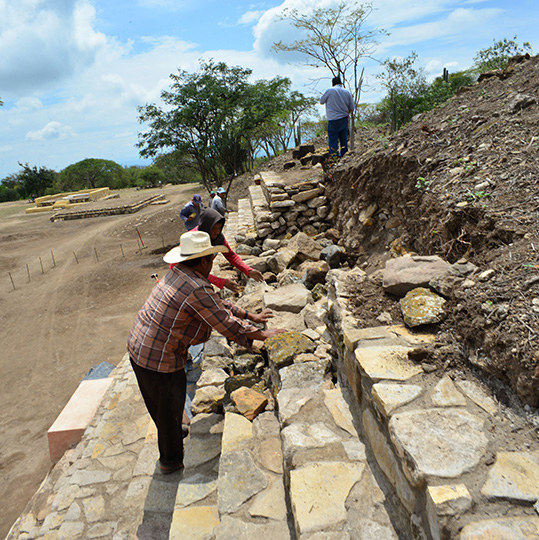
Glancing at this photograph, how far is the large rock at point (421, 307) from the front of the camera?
2.30 metres

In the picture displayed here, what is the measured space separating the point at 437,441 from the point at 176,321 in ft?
5.59

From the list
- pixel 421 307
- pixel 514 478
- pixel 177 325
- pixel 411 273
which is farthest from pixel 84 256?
pixel 514 478

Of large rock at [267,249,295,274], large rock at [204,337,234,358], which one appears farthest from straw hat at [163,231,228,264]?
large rock at [267,249,295,274]

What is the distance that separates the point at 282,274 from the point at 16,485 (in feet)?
15.6

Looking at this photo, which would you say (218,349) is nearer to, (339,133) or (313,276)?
(313,276)

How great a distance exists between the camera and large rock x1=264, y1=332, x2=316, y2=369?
309 cm

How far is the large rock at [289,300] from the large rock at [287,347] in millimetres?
863

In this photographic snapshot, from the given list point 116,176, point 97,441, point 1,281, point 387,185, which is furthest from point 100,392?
point 116,176

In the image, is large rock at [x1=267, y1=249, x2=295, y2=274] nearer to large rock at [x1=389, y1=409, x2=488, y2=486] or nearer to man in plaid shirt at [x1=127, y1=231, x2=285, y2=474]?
man in plaid shirt at [x1=127, y1=231, x2=285, y2=474]

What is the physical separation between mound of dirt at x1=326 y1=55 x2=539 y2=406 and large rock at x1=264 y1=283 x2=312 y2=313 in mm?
1262

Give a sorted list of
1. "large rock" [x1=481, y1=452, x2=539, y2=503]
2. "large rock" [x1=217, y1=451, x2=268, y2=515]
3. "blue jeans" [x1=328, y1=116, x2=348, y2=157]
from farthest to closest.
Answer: "blue jeans" [x1=328, y1=116, x2=348, y2=157]
"large rock" [x1=217, y1=451, x2=268, y2=515]
"large rock" [x1=481, y1=452, x2=539, y2=503]

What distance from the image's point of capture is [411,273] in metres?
2.71

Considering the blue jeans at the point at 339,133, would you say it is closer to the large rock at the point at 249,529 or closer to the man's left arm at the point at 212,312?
the man's left arm at the point at 212,312

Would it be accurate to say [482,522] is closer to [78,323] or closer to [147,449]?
[147,449]
